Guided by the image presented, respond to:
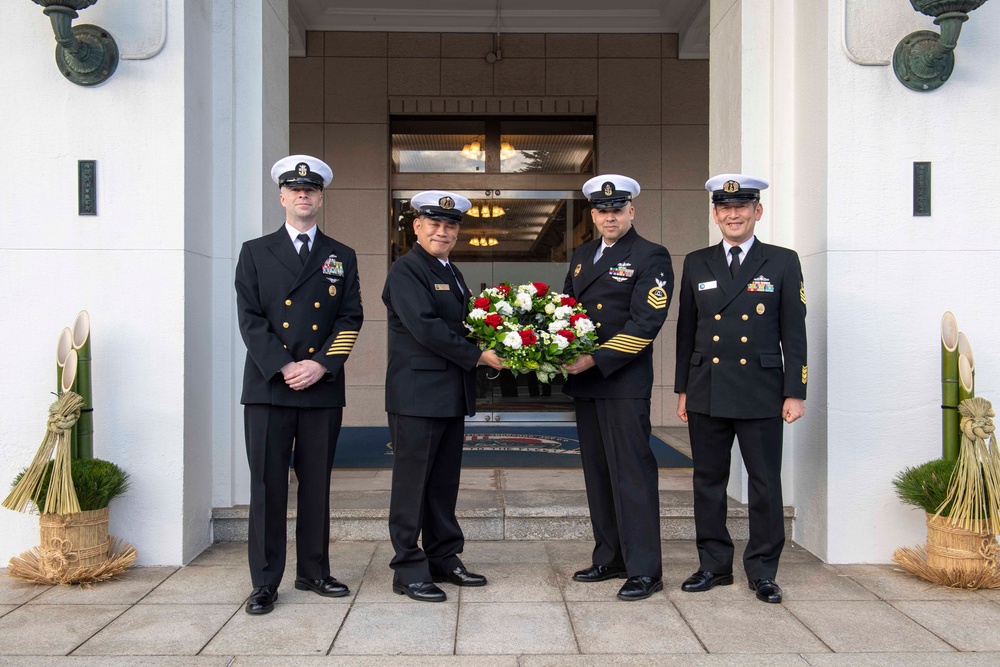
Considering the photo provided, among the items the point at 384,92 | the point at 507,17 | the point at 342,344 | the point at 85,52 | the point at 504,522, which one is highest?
the point at 507,17

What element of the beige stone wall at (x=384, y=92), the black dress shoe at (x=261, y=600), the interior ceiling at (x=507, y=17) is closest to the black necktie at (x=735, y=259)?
the black dress shoe at (x=261, y=600)

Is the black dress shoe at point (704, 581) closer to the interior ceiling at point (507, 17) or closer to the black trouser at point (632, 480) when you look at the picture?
the black trouser at point (632, 480)

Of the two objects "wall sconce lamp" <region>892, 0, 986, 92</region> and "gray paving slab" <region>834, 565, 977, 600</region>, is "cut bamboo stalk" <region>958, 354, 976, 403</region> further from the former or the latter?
"wall sconce lamp" <region>892, 0, 986, 92</region>

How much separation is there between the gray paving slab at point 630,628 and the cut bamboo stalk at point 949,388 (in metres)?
1.82

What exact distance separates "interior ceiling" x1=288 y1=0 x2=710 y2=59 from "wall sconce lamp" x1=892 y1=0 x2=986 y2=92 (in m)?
4.33

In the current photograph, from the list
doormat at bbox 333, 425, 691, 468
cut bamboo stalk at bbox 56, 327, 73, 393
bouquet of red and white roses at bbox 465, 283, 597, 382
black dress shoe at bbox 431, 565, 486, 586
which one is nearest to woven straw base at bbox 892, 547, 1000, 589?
bouquet of red and white roses at bbox 465, 283, 597, 382

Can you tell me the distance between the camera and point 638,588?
3.94m

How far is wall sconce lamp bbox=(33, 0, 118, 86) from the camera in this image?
4.20 meters

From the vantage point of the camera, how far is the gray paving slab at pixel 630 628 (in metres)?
3.33

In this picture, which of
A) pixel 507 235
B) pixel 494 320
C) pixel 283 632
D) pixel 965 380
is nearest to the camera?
pixel 283 632

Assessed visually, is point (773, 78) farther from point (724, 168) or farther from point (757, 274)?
point (757, 274)

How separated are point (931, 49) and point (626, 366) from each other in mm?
2472

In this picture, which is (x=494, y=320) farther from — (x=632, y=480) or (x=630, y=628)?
(x=630, y=628)

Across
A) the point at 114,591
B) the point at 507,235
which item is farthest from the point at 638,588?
the point at 507,235
